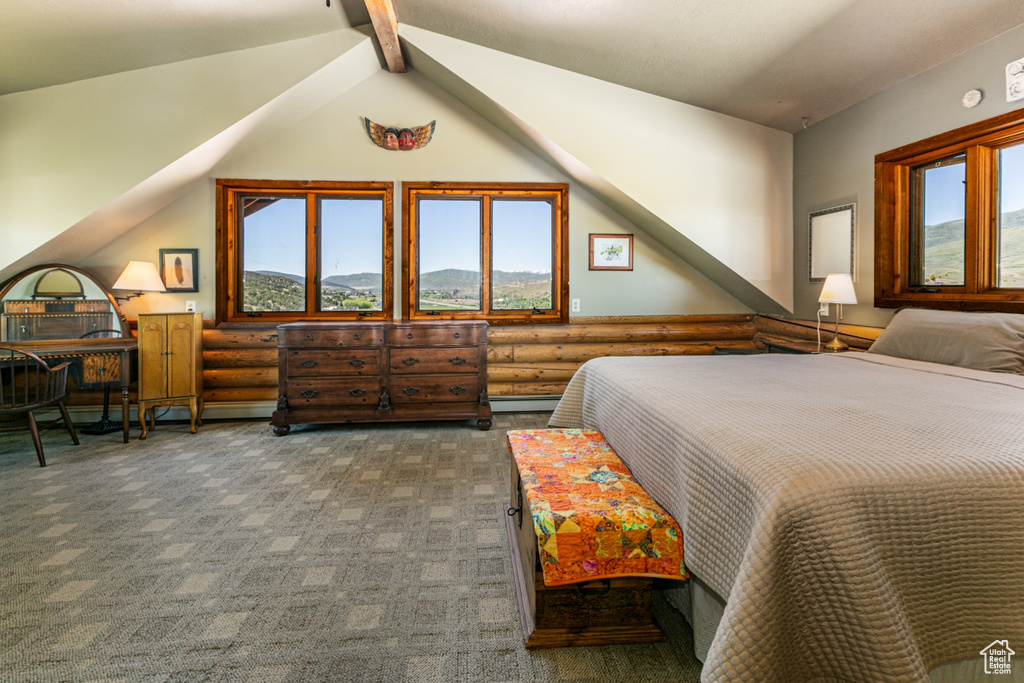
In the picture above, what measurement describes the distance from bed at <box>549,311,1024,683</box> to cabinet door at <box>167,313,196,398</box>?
4226 millimetres

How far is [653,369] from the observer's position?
8.98 ft

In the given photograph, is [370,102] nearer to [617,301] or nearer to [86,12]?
[86,12]

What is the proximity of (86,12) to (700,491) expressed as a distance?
439cm

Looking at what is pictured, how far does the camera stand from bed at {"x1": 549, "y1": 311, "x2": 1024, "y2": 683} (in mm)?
1092

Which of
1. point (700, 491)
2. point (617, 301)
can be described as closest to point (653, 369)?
point (700, 491)

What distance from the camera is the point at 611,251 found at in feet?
17.1

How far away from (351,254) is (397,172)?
918 millimetres

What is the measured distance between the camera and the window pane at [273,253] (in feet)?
16.2

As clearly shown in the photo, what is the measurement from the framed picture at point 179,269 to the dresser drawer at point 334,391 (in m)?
1.55

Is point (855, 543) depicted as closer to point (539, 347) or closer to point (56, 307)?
point (539, 347)

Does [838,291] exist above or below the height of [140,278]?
below

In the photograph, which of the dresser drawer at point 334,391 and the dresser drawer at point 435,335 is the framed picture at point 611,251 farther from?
the dresser drawer at point 334,391

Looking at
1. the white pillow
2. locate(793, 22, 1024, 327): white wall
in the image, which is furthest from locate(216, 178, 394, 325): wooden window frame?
the white pillow

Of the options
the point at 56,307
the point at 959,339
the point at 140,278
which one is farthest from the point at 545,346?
the point at 56,307
